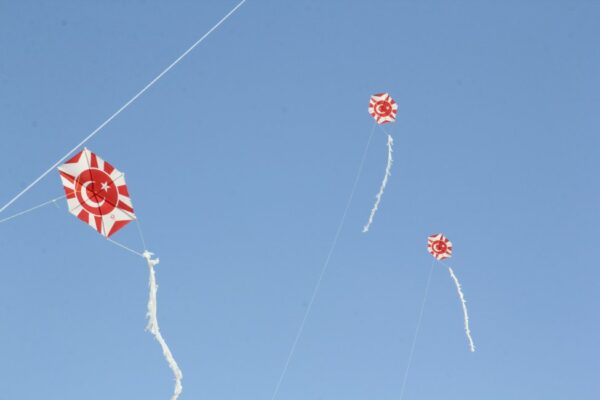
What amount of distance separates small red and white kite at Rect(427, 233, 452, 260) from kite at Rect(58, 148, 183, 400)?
1763cm

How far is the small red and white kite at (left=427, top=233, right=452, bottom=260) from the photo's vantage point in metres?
28.9

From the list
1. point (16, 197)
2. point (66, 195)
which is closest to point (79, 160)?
point (66, 195)

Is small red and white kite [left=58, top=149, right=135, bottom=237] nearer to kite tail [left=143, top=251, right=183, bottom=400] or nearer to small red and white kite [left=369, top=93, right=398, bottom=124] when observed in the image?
kite tail [left=143, top=251, right=183, bottom=400]

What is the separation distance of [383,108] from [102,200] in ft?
46.6

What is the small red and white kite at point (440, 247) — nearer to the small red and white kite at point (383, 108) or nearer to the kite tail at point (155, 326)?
the small red and white kite at point (383, 108)

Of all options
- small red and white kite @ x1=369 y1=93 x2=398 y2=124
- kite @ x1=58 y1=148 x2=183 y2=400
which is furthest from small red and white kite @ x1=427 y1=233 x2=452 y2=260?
kite @ x1=58 y1=148 x2=183 y2=400

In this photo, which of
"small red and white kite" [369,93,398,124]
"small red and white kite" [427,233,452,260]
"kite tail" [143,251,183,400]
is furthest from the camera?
"small red and white kite" [427,233,452,260]

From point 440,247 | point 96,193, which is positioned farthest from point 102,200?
point 440,247

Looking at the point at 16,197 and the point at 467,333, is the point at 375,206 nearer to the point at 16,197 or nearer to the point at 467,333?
the point at 467,333

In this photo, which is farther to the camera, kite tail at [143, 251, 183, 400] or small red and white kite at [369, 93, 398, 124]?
small red and white kite at [369, 93, 398, 124]

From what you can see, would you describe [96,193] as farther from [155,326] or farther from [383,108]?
[383,108]

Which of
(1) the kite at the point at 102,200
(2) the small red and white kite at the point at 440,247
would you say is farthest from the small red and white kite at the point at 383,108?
(1) the kite at the point at 102,200

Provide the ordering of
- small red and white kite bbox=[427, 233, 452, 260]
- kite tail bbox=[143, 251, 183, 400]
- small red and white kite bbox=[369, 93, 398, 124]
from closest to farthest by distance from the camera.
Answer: kite tail bbox=[143, 251, 183, 400] < small red and white kite bbox=[369, 93, 398, 124] < small red and white kite bbox=[427, 233, 452, 260]

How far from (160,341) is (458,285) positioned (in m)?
21.4
